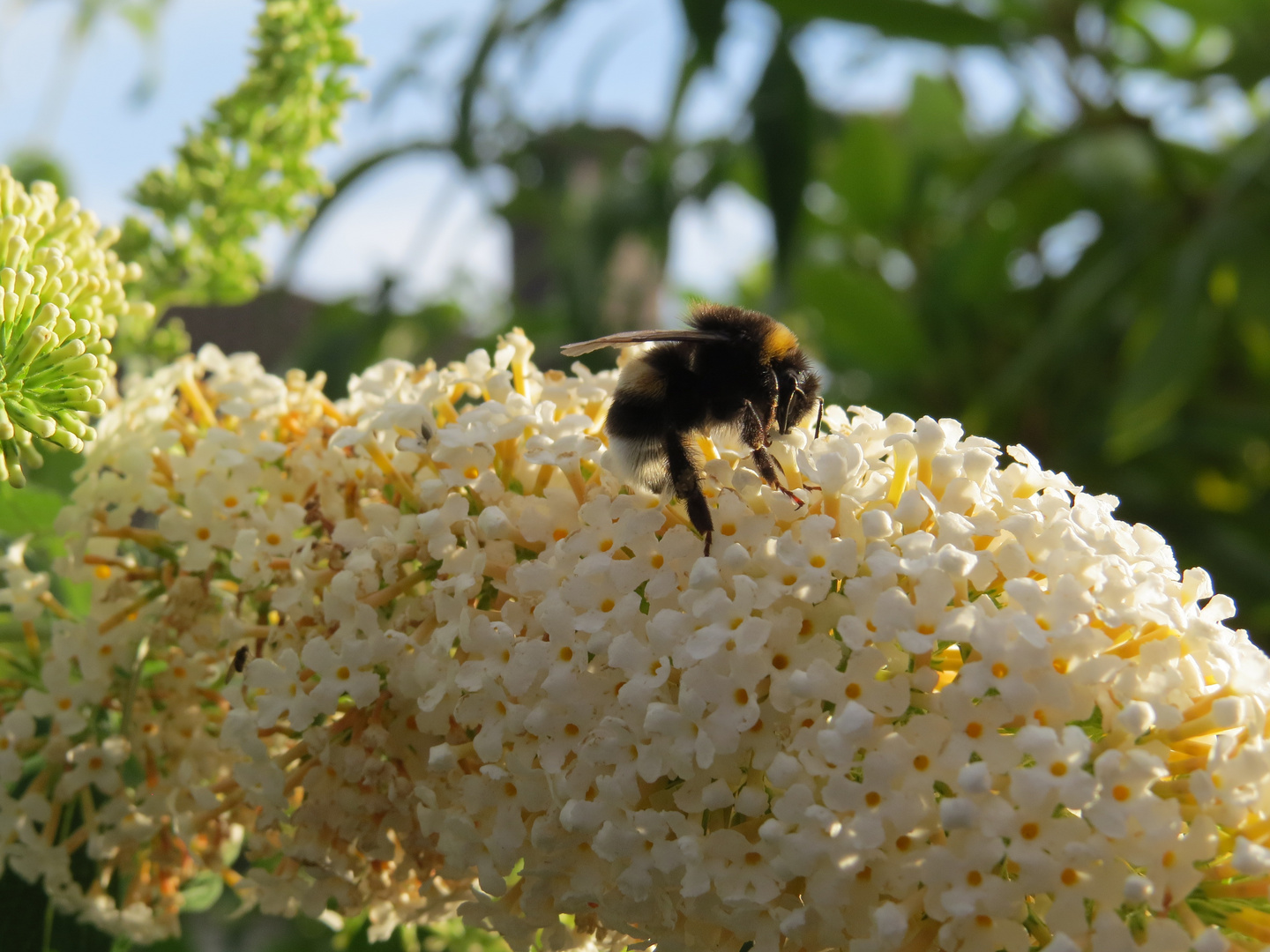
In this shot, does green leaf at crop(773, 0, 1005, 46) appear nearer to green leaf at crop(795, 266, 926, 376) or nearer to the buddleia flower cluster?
green leaf at crop(795, 266, 926, 376)

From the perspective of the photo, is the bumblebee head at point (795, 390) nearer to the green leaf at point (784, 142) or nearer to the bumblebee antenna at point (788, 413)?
the bumblebee antenna at point (788, 413)

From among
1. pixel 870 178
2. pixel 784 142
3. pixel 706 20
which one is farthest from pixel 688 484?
pixel 870 178

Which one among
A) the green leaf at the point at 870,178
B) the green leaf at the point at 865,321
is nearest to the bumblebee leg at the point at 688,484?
the green leaf at the point at 865,321

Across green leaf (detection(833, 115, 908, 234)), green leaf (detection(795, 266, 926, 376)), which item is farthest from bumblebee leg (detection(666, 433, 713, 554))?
green leaf (detection(833, 115, 908, 234))

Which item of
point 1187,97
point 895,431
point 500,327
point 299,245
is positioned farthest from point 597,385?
point 1187,97

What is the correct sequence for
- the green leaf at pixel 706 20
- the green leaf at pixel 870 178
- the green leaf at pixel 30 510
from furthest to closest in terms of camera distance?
the green leaf at pixel 870 178 < the green leaf at pixel 706 20 < the green leaf at pixel 30 510

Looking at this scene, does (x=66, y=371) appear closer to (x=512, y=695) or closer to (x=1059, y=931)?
(x=512, y=695)
